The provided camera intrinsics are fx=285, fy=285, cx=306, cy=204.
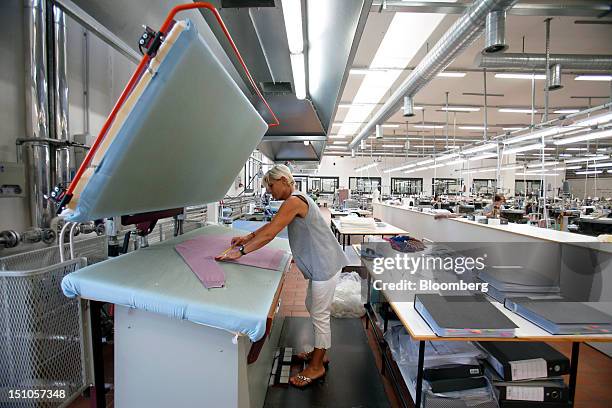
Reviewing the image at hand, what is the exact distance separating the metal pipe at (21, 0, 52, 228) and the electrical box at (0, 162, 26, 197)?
0.04 m

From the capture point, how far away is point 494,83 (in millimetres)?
5441

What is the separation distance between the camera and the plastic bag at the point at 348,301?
2820 millimetres

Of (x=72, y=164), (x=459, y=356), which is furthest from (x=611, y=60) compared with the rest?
(x=72, y=164)

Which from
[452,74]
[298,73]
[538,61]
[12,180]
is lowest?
[12,180]

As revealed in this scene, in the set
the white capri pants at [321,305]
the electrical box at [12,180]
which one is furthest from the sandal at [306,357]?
the electrical box at [12,180]

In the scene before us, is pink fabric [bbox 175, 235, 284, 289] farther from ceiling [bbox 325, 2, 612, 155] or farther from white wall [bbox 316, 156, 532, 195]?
white wall [bbox 316, 156, 532, 195]

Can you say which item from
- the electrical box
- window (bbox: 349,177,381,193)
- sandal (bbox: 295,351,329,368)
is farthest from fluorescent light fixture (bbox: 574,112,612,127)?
window (bbox: 349,177,381,193)

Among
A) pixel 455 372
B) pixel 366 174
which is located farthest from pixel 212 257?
pixel 366 174

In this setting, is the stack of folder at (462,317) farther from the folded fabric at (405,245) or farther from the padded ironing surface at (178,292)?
the folded fabric at (405,245)

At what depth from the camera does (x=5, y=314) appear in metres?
1.21

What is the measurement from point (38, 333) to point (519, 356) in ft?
7.05

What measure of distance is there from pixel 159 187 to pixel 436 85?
231 inches

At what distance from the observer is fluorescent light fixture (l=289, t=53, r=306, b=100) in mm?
1858

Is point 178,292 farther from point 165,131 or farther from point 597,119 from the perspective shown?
point 597,119
